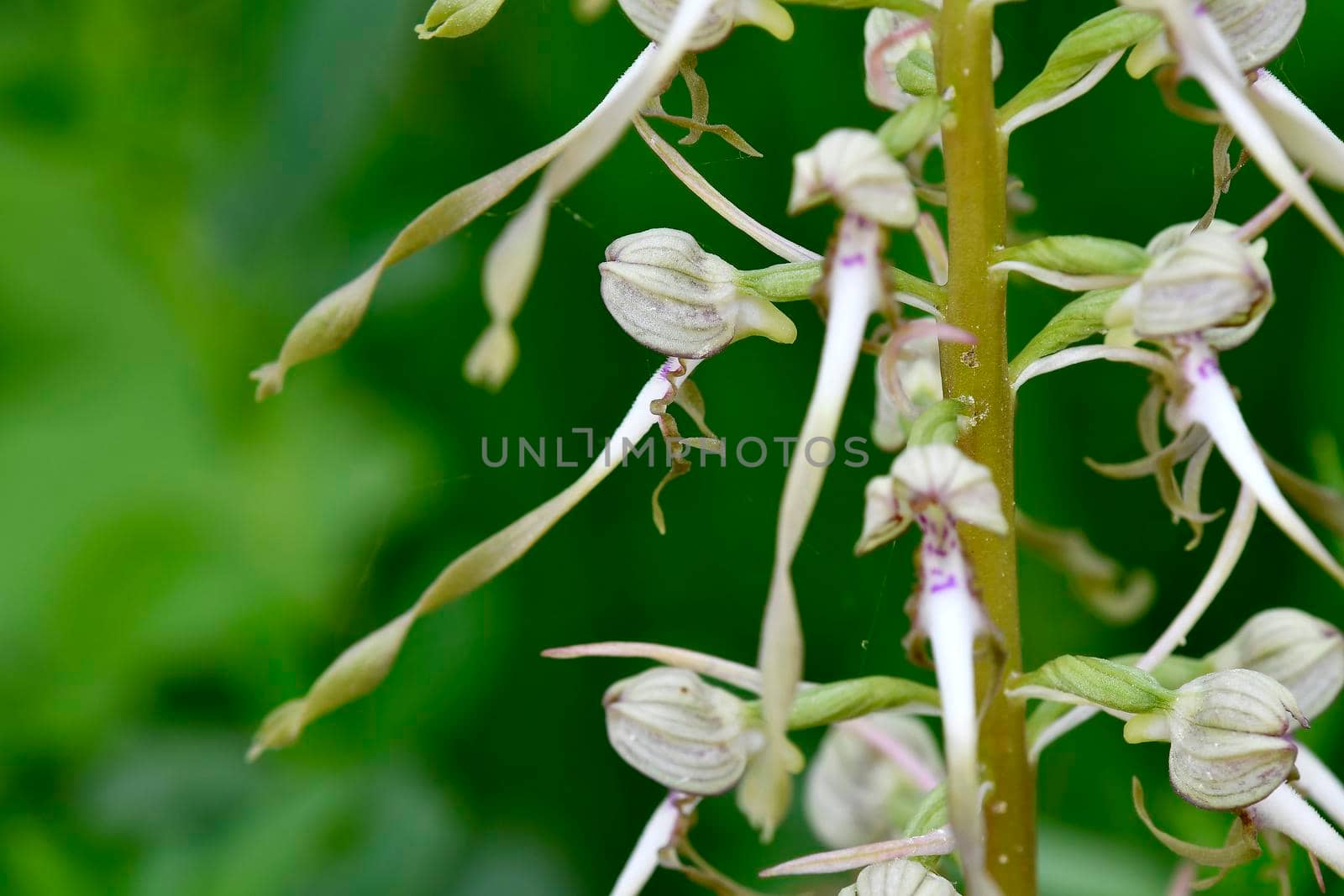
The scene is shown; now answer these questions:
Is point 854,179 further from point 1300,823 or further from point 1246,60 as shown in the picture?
point 1300,823

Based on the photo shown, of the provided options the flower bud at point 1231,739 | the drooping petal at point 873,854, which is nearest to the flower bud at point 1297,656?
the flower bud at point 1231,739

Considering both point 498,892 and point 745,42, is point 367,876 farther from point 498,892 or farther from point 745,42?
point 745,42

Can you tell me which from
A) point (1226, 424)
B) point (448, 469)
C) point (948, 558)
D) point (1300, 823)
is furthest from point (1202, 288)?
point (448, 469)

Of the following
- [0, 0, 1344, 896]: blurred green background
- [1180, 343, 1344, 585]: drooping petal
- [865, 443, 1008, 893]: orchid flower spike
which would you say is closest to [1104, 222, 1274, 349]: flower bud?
[1180, 343, 1344, 585]: drooping petal

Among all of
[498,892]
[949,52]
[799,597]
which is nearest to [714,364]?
[799,597]

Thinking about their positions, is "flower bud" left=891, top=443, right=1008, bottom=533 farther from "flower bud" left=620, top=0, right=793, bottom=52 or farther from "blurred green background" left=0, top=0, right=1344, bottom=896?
"blurred green background" left=0, top=0, right=1344, bottom=896

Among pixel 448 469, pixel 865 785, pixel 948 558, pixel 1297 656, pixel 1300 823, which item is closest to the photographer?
pixel 948 558

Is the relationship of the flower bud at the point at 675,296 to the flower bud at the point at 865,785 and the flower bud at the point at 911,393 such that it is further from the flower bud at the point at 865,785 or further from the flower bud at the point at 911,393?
the flower bud at the point at 865,785
